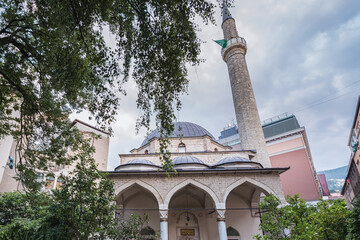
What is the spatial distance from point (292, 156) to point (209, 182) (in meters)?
13.5

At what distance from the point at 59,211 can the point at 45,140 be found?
329 cm

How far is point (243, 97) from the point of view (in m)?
15.4

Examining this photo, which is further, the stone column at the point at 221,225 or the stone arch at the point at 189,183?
the stone arch at the point at 189,183

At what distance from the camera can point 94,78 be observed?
3818 mm

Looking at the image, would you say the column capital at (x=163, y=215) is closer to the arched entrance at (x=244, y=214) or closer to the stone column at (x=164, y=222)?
the stone column at (x=164, y=222)

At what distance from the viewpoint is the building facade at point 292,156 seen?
18578mm

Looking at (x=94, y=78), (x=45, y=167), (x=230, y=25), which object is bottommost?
(x=45, y=167)

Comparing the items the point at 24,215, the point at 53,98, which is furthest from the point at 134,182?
the point at 53,98

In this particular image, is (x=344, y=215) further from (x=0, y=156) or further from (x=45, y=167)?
(x=0, y=156)

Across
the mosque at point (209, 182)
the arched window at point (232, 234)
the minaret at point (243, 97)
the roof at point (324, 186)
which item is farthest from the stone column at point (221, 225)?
the roof at point (324, 186)

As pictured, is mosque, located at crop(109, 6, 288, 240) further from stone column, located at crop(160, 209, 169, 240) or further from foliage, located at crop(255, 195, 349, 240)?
foliage, located at crop(255, 195, 349, 240)

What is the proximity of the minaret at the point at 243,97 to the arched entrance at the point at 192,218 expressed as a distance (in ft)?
14.3

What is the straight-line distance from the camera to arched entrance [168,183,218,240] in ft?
40.1

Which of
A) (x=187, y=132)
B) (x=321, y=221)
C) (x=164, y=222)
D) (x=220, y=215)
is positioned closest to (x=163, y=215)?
(x=164, y=222)
